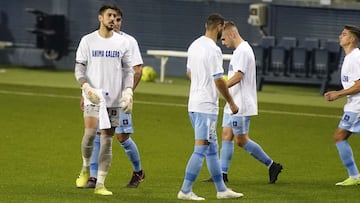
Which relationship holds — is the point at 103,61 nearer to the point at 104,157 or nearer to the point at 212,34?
the point at 104,157

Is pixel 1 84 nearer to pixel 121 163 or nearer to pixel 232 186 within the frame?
pixel 121 163

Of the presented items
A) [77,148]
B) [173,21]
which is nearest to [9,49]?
[173,21]

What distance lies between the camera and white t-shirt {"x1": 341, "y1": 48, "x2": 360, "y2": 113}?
13820mm

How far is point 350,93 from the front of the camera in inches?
540

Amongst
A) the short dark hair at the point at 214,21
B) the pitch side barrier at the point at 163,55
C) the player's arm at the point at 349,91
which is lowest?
the pitch side barrier at the point at 163,55

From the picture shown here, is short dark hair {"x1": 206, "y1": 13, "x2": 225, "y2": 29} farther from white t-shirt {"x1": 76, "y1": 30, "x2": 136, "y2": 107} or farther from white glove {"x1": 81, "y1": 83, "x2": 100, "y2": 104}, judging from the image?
white glove {"x1": 81, "y1": 83, "x2": 100, "y2": 104}

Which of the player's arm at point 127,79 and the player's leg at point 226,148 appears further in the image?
the player's leg at point 226,148

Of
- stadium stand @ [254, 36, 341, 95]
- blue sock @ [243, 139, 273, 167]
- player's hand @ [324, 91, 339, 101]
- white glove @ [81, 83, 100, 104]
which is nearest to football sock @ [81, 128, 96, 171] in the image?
white glove @ [81, 83, 100, 104]

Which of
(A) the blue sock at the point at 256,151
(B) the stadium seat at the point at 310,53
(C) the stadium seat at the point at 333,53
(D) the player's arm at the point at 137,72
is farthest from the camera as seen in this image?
(B) the stadium seat at the point at 310,53

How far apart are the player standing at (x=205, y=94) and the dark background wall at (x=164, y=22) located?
1617 centimetres

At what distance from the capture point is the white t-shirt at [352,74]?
13.8 metres

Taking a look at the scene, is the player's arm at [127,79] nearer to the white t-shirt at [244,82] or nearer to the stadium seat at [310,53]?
the white t-shirt at [244,82]

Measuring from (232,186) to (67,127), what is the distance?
6.62m

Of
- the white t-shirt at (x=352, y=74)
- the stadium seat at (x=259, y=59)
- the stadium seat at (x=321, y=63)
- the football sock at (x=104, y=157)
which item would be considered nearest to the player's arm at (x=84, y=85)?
the football sock at (x=104, y=157)
